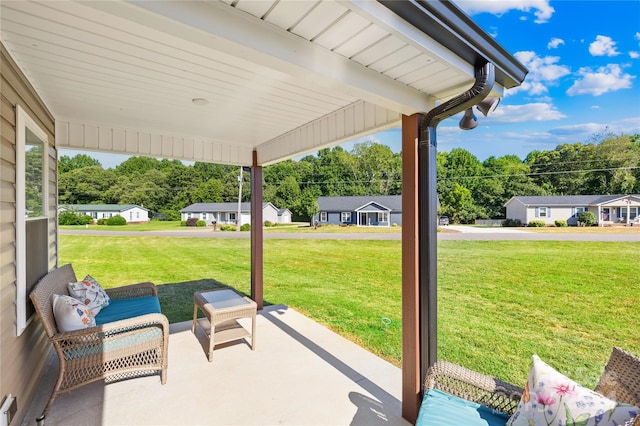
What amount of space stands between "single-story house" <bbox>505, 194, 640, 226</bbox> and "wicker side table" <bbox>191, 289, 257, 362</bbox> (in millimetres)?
19329

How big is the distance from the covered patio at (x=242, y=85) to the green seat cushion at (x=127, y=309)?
20.1 inches

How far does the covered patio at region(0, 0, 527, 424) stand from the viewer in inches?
54.9

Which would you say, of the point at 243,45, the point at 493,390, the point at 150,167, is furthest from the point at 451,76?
the point at 150,167

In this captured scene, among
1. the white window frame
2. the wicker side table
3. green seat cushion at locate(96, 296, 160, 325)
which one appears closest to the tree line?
the wicker side table

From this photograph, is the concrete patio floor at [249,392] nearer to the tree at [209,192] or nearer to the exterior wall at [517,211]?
the exterior wall at [517,211]

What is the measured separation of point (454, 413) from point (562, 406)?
1.70 feet

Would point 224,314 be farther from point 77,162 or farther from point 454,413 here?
point 77,162

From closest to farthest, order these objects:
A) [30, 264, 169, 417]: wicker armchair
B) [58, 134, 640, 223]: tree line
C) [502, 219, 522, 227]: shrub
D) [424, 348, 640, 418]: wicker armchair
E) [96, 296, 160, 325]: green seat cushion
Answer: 1. [424, 348, 640, 418]: wicker armchair
2. [30, 264, 169, 417]: wicker armchair
3. [96, 296, 160, 325]: green seat cushion
4. [58, 134, 640, 223]: tree line
5. [502, 219, 522, 227]: shrub

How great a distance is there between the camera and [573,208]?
19375 mm

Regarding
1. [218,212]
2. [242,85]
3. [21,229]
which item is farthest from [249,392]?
[218,212]

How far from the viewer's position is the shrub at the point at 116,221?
79.5 feet

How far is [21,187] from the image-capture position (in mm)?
2248

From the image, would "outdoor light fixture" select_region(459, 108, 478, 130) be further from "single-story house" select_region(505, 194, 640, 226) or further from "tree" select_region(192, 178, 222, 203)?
"tree" select_region(192, 178, 222, 203)

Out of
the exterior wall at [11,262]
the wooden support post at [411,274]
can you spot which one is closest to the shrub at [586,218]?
the wooden support post at [411,274]
